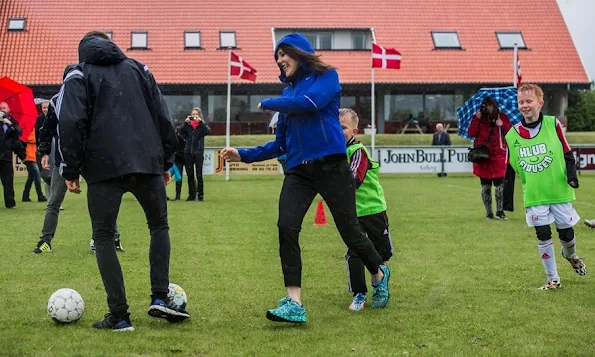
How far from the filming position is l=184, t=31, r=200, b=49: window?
40250mm

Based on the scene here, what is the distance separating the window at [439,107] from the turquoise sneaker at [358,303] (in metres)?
34.8

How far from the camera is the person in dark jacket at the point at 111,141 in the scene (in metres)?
5.57

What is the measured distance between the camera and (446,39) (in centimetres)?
4206

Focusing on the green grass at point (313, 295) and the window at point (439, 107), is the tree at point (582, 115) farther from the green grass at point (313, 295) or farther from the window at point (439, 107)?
the green grass at point (313, 295)

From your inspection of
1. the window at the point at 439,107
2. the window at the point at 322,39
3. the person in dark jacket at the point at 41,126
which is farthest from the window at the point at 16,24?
the person in dark jacket at the point at 41,126

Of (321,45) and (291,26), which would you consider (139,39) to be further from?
(321,45)

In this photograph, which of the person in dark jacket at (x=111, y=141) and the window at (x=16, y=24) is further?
the window at (x=16, y=24)

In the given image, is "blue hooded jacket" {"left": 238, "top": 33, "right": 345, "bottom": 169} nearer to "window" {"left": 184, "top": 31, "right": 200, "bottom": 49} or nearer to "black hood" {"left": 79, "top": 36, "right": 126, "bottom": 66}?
"black hood" {"left": 79, "top": 36, "right": 126, "bottom": 66}

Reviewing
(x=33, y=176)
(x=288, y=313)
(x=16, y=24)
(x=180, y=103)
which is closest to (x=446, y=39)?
(x=180, y=103)

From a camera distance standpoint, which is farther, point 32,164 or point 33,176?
point 33,176

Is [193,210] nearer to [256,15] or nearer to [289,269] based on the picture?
[289,269]

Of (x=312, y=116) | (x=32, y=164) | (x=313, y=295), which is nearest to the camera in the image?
(x=312, y=116)

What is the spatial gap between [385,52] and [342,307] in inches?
833

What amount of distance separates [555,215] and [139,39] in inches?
1379
